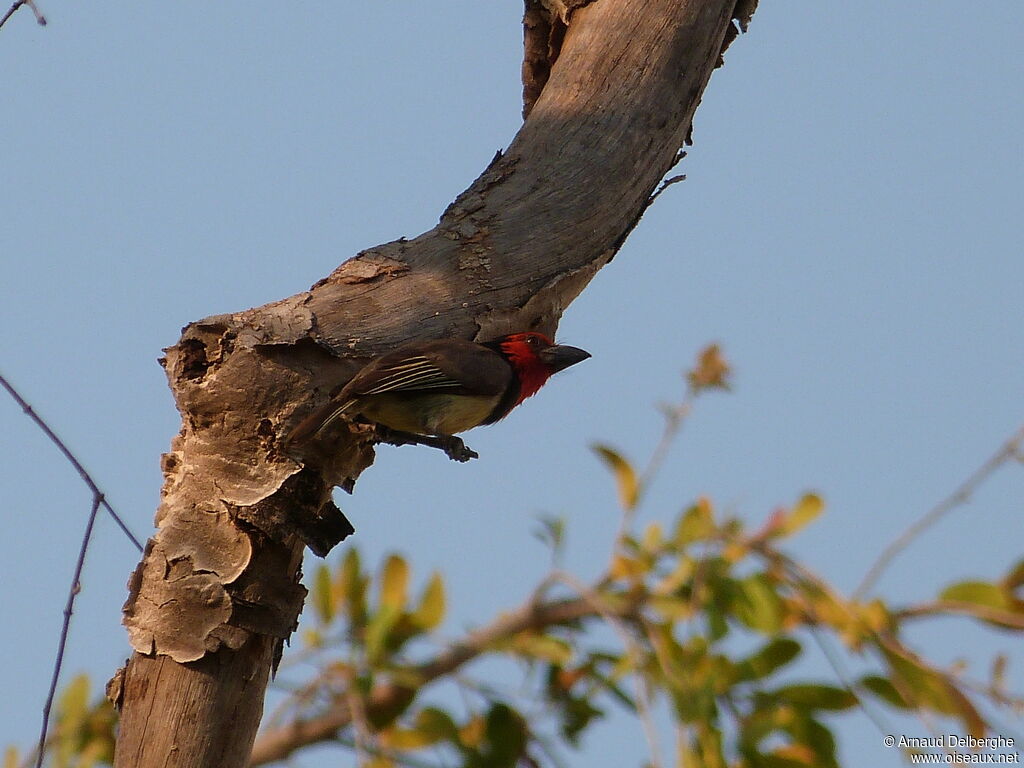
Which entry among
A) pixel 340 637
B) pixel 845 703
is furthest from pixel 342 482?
pixel 845 703

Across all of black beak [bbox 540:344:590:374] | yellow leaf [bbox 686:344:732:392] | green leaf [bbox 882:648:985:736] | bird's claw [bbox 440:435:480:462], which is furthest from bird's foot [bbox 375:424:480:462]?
green leaf [bbox 882:648:985:736]

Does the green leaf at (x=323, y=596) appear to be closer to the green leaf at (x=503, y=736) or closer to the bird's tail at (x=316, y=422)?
the green leaf at (x=503, y=736)

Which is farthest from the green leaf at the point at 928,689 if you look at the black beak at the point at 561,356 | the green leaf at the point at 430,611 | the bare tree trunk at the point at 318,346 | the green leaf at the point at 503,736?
the black beak at the point at 561,356

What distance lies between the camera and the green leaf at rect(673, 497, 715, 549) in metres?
1.88

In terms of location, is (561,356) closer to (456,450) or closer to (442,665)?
(456,450)

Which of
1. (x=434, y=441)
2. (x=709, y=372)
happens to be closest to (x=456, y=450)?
(x=434, y=441)

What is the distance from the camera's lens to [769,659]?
73.0 inches

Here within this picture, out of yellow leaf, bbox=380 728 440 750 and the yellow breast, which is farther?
the yellow breast

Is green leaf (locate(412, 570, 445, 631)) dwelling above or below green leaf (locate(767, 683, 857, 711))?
above

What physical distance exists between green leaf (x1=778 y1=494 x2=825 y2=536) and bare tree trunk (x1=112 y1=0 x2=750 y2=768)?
2490 mm

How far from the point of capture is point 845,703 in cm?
181

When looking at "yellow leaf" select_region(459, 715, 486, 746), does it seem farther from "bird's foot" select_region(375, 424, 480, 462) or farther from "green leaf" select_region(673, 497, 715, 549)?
"bird's foot" select_region(375, 424, 480, 462)

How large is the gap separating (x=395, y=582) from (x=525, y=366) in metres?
3.30

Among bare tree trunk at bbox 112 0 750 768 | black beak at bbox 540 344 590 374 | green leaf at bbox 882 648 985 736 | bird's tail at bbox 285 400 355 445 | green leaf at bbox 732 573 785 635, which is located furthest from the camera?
black beak at bbox 540 344 590 374
